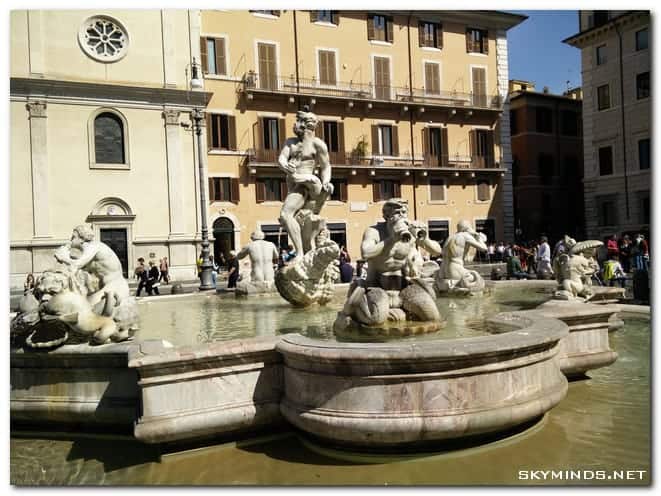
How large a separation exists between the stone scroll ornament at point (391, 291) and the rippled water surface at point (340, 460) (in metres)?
1.09

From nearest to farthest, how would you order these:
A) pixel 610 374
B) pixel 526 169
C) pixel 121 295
Result: 1. pixel 121 295
2. pixel 610 374
3. pixel 526 169

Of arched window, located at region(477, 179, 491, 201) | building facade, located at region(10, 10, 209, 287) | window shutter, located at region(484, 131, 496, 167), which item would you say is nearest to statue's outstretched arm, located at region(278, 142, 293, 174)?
building facade, located at region(10, 10, 209, 287)

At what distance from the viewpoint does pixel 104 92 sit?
75.5 ft

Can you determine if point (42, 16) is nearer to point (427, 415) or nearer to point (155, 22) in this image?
point (155, 22)

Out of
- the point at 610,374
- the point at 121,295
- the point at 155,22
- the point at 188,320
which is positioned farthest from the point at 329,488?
the point at 155,22

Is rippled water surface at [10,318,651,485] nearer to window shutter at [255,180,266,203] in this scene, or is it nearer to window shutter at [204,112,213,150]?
window shutter at [204,112,213,150]

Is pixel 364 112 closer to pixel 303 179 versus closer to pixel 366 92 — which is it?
pixel 366 92

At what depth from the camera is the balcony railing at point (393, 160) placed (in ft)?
90.7

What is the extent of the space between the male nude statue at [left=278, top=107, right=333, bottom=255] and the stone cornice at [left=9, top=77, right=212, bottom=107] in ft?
51.4

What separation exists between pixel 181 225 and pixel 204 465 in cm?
2155

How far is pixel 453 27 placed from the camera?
31.8 meters

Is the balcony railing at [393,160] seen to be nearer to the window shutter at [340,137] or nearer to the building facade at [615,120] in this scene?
the window shutter at [340,137]

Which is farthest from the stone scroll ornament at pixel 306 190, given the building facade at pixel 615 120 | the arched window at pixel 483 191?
the arched window at pixel 483 191

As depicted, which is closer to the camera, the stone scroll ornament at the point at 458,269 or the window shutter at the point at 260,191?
the stone scroll ornament at the point at 458,269
